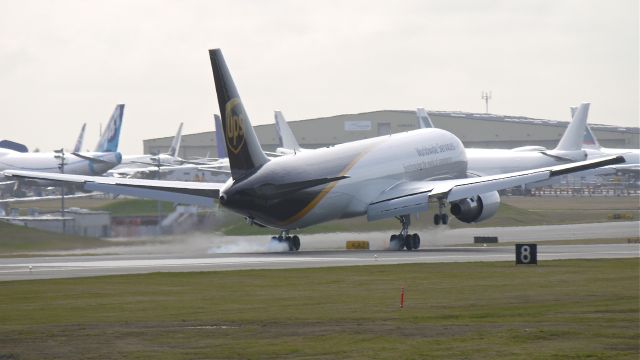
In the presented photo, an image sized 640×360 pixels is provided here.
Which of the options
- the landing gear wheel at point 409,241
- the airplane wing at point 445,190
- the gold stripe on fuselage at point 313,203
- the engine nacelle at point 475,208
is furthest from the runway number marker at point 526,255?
the engine nacelle at point 475,208

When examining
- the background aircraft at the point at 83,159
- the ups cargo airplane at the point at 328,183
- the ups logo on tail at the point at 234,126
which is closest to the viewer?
the ups logo on tail at the point at 234,126

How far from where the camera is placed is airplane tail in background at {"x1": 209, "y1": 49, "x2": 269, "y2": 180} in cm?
5688

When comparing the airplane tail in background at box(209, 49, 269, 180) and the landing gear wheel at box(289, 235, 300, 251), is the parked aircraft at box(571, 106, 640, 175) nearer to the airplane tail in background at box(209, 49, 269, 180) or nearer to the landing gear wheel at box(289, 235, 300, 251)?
the landing gear wheel at box(289, 235, 300, 251)

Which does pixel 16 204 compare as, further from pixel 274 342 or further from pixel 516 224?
pixel 274 342

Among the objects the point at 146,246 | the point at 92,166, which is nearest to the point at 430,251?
the point at 146,246

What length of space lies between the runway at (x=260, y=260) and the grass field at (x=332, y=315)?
3689 millimetres

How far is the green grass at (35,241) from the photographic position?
6456 cm

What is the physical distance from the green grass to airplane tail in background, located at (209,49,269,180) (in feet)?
35.3

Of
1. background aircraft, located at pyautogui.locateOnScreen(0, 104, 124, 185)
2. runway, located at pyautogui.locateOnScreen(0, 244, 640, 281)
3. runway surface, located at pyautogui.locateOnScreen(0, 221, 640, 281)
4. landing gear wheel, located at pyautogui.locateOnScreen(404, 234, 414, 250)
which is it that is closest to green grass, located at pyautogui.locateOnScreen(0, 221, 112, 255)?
runway surface, located at pyautogui.locateOnScreen(0, 221, 640, 281)

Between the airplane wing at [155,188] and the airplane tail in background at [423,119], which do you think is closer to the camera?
the airplane wing at [155,188]

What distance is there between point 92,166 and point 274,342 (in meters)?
134

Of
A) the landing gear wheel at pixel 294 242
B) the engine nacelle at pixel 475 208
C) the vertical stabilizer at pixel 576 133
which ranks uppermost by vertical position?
the vertical stabilizer at pixel 576 133

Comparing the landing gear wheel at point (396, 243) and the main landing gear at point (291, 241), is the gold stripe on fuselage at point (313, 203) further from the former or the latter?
the landing gear wheel at point (396, 243)

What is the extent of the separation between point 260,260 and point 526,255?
40.2 ft
